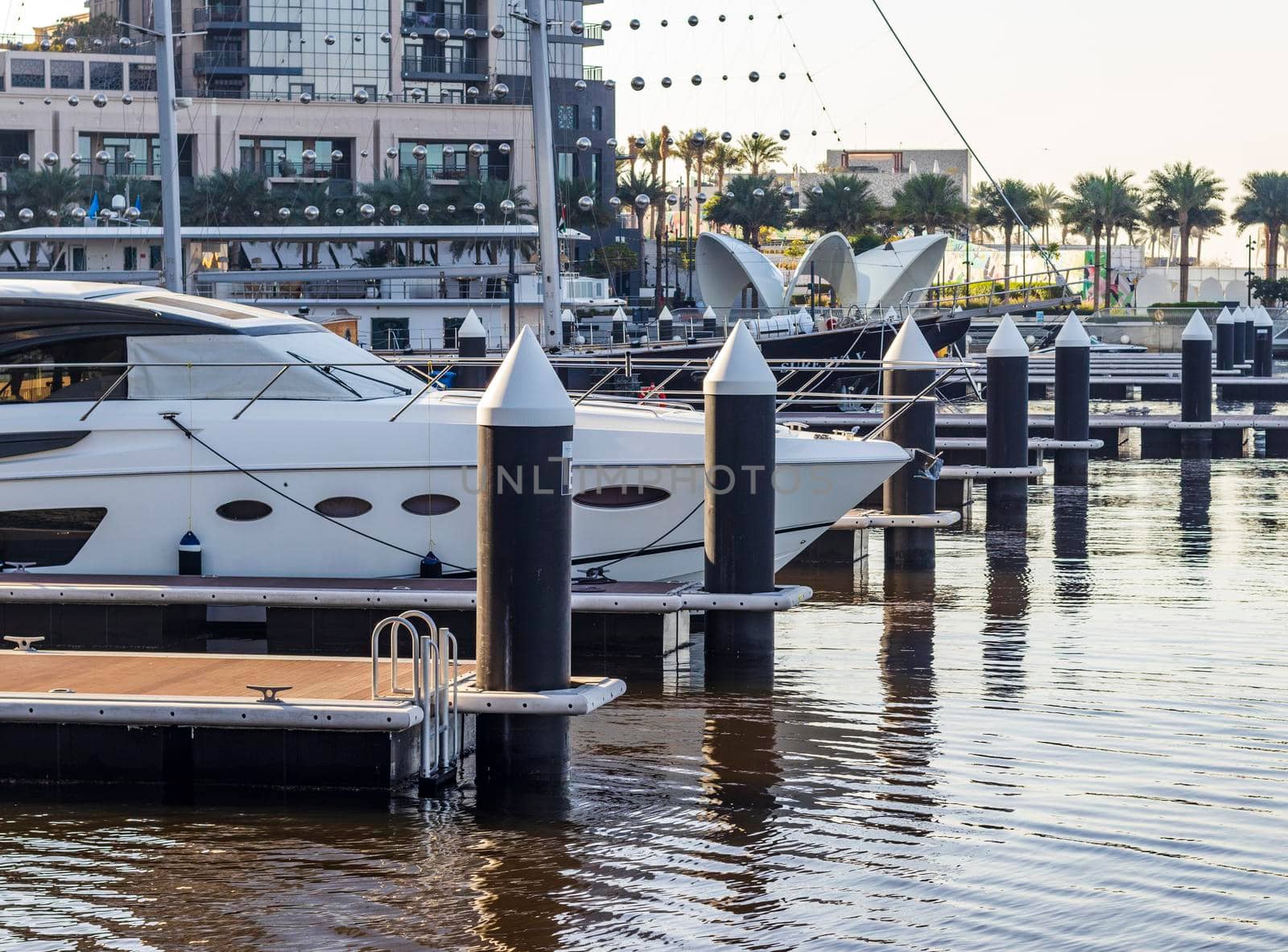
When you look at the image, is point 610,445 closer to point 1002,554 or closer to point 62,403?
point 62,403

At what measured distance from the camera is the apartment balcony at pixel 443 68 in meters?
90.1

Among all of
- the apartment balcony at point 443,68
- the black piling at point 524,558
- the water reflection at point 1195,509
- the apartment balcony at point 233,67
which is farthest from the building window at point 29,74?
the black piling at point 524,558

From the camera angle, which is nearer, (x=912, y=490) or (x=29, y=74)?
(x=912, y=490)

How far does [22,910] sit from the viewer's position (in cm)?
885

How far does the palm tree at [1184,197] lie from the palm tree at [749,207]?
1880cm

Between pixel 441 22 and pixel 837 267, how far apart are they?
1503 inches

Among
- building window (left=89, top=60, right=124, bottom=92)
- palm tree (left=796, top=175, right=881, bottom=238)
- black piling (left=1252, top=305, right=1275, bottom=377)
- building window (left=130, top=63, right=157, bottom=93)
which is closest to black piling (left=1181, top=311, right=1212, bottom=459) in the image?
black piling (left=1252, top=305, right=1275, bottom=377)

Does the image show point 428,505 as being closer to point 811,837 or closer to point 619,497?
point 619,497

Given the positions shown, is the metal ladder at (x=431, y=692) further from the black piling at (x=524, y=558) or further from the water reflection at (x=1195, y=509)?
the water reflection at (x=1195, y=509)

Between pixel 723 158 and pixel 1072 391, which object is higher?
pixel 723 158

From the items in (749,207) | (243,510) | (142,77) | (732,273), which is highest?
(142,77)

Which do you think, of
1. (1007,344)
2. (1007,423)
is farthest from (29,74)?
(1007,423)

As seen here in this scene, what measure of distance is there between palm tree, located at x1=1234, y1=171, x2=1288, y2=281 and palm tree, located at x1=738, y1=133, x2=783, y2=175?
25570 mm

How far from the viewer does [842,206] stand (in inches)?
3447
